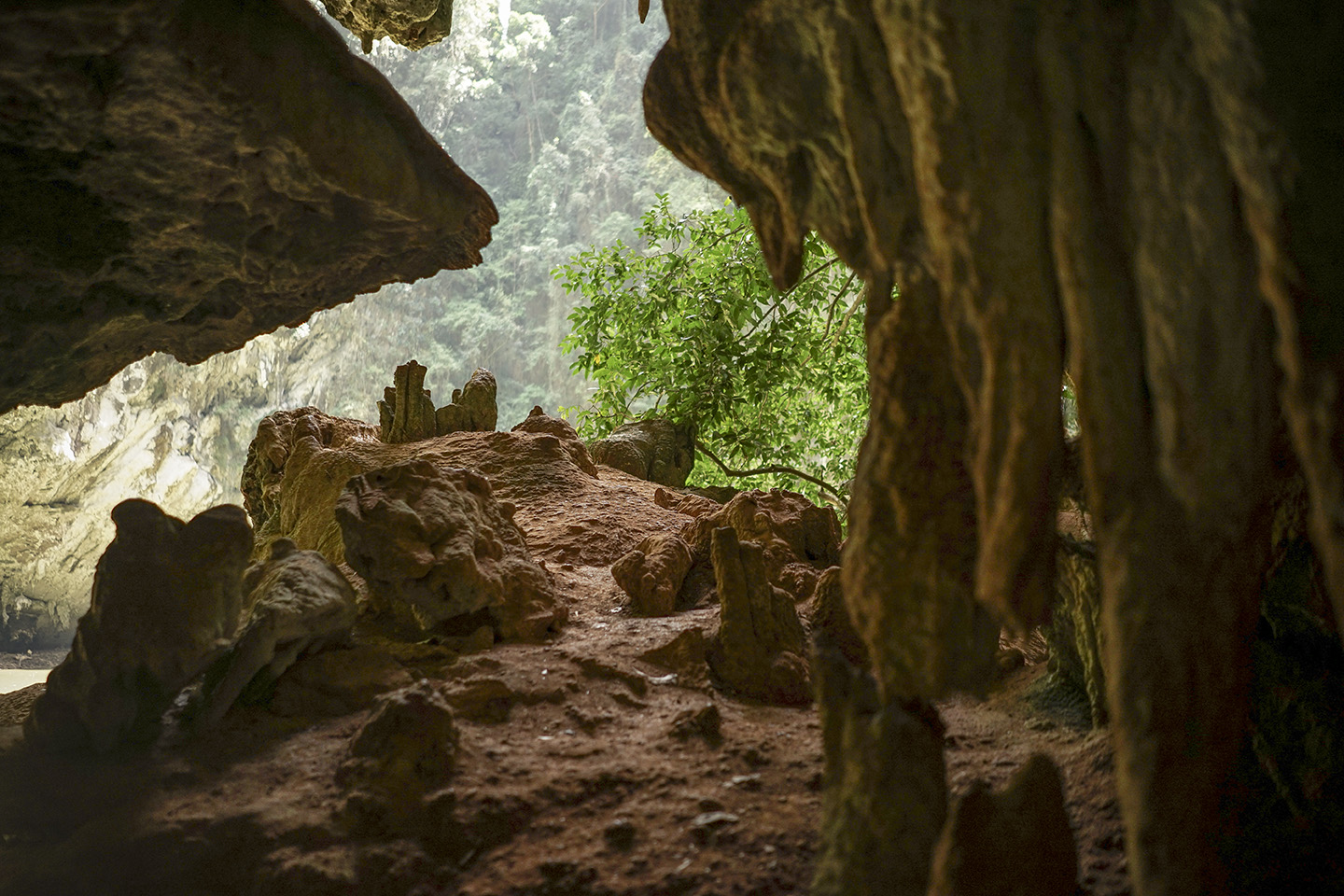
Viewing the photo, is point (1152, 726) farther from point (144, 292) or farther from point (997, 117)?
point (144, 292)

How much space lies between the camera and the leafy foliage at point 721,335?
6367 millimetres

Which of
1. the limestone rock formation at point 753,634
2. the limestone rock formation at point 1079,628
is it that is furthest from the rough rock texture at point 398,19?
the limestone rock formation at point 1079,628

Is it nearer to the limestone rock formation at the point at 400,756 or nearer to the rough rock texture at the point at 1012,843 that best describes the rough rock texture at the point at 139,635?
the limestone rock formation at the point at 400,756

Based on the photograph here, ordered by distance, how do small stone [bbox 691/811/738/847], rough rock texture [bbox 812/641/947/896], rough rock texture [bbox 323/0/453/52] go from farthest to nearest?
rough rock texture [bbox 323/0/453/52] → small stone [bbox 691/811/738/847] → rough rock texture [bbox 812/641/947/896]

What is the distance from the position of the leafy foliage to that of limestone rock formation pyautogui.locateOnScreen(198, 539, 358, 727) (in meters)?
3.44

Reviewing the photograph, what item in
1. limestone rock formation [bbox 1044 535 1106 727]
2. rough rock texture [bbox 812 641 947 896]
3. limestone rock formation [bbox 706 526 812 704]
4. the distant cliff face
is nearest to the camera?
rough rock texture [bbox 812 641 947 896]

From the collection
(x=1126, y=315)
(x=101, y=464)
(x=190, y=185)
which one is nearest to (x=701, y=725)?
(x=1126, y=315)

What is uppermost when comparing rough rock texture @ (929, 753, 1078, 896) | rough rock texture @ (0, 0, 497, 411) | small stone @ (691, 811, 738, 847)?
rough rock texture @ (0, 0, 497, 411)

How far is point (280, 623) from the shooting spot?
2.99m

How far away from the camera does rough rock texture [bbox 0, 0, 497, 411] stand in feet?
8.43

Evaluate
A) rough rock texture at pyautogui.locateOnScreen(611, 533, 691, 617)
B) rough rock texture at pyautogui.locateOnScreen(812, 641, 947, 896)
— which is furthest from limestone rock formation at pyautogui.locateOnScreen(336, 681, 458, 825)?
rough rock texture at pyautogui.locateOnScreen(611, 533, 691, 617)

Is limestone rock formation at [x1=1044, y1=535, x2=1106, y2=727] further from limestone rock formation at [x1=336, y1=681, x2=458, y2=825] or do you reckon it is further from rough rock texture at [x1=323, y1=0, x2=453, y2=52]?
rough rock texture at [x1=323, y1=0, x2=453, y2=52]

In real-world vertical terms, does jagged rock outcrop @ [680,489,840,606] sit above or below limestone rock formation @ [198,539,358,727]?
above

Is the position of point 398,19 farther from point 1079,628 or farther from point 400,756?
point 1079,628
